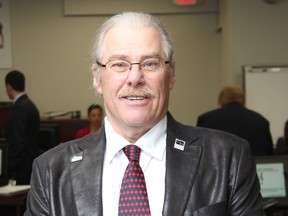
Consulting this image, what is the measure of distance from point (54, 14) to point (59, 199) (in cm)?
629

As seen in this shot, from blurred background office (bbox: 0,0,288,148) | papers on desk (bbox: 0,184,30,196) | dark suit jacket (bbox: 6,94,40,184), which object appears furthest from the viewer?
blurred background office (bbox: 0,0,288,148)

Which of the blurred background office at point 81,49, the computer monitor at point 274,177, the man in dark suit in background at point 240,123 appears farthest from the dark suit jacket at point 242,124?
the blurred background office at point 81,49

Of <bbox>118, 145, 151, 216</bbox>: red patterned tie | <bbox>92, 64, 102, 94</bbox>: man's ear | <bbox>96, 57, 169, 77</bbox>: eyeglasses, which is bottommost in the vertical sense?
<bbox>118, 145, 151, 216</bbox>: red patterned tie

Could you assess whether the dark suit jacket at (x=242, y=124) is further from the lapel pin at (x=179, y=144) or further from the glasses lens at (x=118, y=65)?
the glasses lens at (x=118, y=65)

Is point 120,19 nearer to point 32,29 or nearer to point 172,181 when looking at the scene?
point 172,181

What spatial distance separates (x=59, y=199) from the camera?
1.29 metres

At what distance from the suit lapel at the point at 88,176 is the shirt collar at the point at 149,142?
0.03 m

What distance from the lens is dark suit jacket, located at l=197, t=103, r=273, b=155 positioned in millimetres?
4125

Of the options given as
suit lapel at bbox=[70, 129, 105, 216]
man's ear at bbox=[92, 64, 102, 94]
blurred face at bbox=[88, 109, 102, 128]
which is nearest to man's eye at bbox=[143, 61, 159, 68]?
man's ear at bbox=[92, 64, 102, 94]

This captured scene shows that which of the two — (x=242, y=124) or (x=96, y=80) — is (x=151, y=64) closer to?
(x=96, y=80)

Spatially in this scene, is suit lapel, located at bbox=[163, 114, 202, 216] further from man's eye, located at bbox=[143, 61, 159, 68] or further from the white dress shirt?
man's eye, located at bbox=[143, 61, 159, 68]

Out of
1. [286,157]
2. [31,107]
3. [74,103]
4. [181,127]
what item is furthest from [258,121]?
[74,103]

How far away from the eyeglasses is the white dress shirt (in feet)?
0.53

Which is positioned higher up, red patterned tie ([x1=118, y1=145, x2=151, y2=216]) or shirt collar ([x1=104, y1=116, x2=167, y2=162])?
shirt collar ([x1=104, y1=116, x2=167, y2=162])
